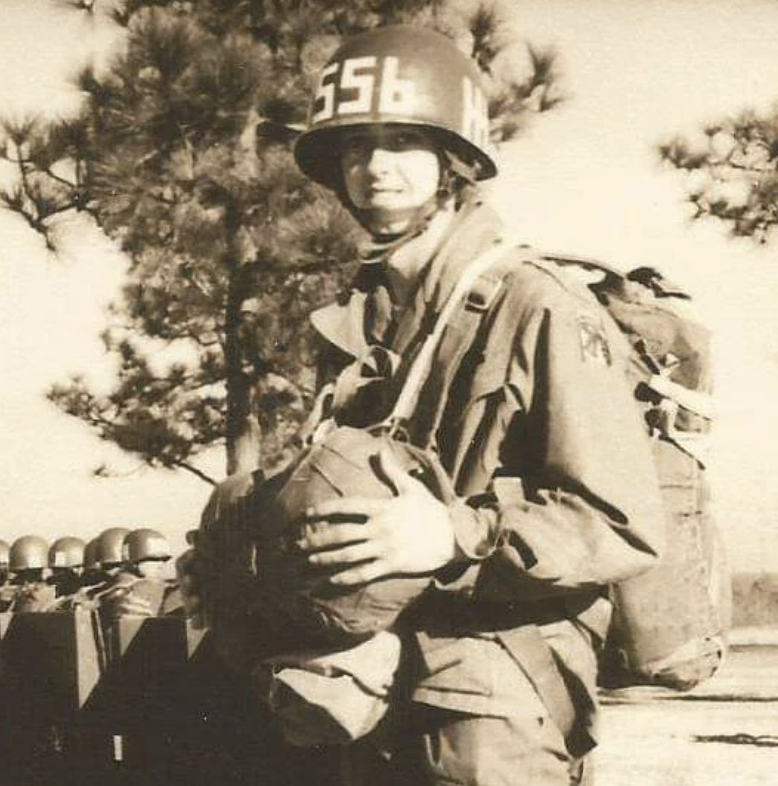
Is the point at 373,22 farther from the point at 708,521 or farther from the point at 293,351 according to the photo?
the point at 708,521

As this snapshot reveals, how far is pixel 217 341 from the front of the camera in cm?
1244

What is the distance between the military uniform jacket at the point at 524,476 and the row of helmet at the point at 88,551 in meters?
12.5

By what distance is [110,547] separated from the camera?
1594cm

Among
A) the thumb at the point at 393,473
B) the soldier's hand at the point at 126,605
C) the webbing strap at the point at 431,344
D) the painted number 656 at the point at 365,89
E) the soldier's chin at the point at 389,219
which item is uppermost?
the painted number 656 at the point at 365,89

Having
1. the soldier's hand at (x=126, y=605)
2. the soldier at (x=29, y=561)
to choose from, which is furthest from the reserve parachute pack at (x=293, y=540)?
the soldier at (x=29, y=561)

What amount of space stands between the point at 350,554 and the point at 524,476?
0.33 meters

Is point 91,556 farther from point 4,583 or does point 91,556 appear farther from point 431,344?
point 431,344

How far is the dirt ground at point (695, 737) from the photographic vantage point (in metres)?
9.33

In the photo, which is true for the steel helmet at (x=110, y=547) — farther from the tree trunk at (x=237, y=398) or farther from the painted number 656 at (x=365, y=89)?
the painted number 656 at (x=365, y=89)

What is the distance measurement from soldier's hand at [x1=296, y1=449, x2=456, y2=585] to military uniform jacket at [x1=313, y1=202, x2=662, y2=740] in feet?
0.19

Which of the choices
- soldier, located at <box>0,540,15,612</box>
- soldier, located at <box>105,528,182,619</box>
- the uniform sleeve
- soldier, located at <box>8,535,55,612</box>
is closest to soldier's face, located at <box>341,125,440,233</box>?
the uniform sleeve

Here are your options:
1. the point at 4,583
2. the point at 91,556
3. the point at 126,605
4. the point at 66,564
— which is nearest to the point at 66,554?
the point at 66,564

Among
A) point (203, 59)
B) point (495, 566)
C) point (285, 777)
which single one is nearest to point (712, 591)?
point (495, 566)

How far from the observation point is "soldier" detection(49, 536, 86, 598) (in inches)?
693
